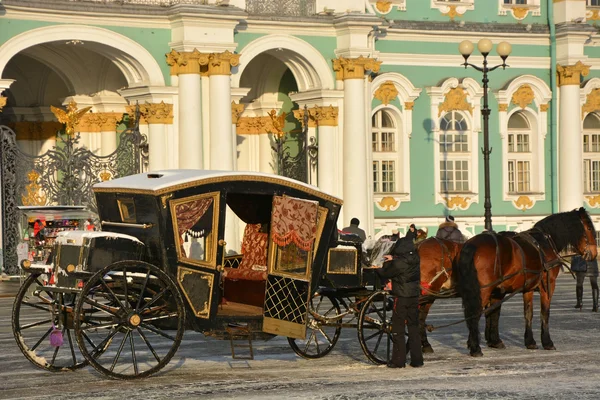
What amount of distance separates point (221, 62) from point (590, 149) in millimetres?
13020

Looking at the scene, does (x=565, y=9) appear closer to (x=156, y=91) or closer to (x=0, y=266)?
(x=156, y=91)

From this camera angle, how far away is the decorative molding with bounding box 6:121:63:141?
120 ft

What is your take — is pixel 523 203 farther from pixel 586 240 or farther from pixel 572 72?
pixel 586 240

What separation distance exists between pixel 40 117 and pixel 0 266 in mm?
6898

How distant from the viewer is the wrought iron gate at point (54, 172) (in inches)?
1219

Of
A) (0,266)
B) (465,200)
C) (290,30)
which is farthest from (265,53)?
(0,266)

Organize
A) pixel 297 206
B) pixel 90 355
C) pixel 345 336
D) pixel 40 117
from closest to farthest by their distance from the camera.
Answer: pixel 90 355, pixel 297 206, pixel 345 336, pixel 40 117

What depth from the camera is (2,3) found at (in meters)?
29.6

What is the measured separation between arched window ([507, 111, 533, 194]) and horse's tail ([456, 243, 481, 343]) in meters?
22.4

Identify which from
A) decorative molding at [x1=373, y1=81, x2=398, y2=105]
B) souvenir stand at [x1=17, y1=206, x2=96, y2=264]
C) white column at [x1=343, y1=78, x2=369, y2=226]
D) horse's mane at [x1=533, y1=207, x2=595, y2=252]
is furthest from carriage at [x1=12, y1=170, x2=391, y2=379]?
decorative molding at [x1=373, y1=81, x2=398, y2=105]


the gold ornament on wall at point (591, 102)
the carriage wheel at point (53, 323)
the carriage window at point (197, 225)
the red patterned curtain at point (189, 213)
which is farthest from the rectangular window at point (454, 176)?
the red patterned curtain at point (189, 213)

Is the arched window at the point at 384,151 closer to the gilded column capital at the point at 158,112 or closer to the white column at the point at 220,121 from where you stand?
the white column at the point at 220,121

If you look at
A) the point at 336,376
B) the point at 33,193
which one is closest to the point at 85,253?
the point at 336,376

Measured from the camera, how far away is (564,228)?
18734mm
